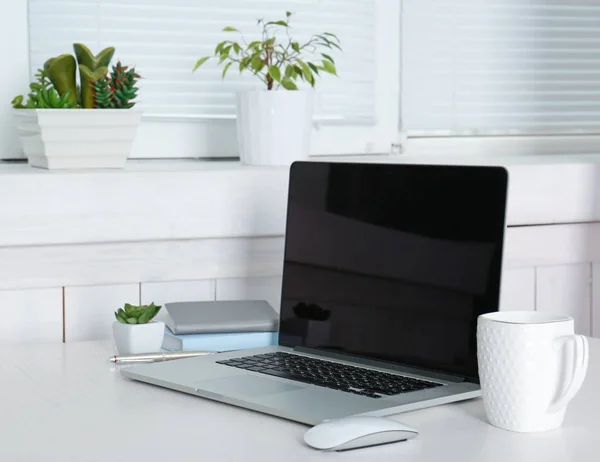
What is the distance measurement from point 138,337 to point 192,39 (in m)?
0.70

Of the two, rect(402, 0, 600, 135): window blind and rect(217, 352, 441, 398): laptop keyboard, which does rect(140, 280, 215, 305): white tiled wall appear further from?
rect(402, 0, 600, 135): window blind

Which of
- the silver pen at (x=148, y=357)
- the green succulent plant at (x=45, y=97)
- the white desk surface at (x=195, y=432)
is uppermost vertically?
the green succulent plant at (x=45, y=97)

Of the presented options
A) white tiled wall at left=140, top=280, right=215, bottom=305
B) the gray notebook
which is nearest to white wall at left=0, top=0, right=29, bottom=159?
white tiled wall at left=140, top=280, right=215, bottom=305

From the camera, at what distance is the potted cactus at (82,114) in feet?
4.86

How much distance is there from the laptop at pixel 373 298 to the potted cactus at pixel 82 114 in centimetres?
34

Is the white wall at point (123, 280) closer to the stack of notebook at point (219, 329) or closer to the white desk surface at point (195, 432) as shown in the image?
the stack of notebook at point (219, 329)

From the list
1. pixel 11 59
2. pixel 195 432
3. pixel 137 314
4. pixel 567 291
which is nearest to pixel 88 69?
pixel 11 59

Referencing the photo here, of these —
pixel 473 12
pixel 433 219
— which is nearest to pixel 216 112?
pixel 473 12

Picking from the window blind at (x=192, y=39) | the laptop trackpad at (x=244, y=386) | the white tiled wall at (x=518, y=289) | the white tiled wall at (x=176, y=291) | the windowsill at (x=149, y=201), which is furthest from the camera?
the white tiled wall at (x=518, y=289)

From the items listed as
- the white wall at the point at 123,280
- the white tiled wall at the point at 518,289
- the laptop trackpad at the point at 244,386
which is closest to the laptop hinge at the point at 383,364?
the laptop trackpad at the point at 244,386

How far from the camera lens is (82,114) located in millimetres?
1479

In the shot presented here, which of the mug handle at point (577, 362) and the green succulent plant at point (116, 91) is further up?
the green succulent plant at point (116, 91)

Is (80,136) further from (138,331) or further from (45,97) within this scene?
(138,331)

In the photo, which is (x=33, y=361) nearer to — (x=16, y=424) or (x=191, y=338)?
(x=191, y=338)
